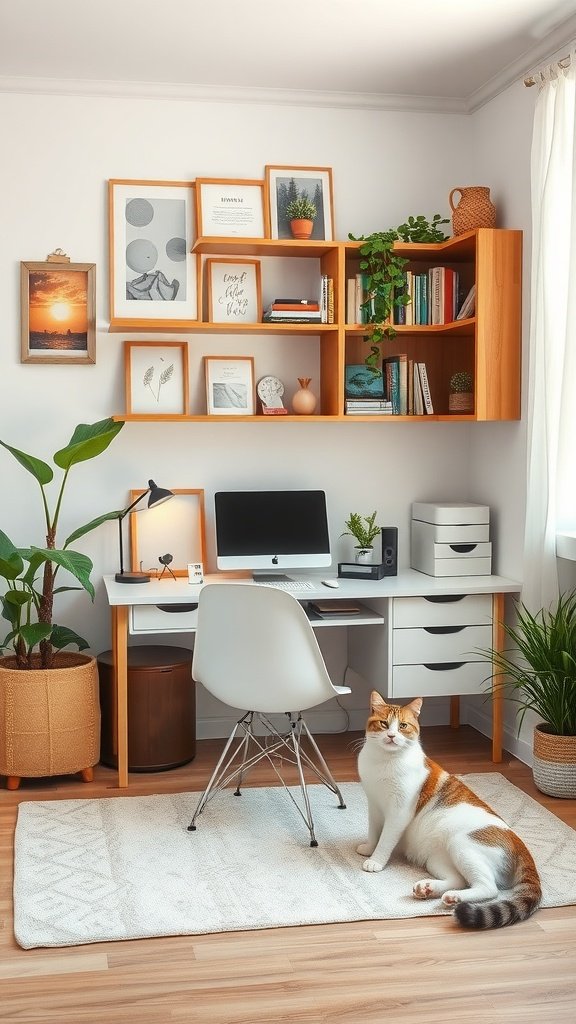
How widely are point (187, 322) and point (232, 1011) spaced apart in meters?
2.57

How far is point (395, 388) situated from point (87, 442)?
4.36ft

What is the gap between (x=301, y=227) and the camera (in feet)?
14.1

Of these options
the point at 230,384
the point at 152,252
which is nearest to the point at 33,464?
the point at 230,384

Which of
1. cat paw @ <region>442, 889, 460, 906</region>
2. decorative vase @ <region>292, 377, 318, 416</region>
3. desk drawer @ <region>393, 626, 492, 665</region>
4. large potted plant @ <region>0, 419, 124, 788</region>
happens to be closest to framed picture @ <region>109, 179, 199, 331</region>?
decorative vase @ <region>292, 377, 318, 416</region>

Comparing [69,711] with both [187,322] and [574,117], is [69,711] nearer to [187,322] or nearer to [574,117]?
[187,322]

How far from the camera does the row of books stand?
14.4 feet

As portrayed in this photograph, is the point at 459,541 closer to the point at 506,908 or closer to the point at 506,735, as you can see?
the point at 506,735

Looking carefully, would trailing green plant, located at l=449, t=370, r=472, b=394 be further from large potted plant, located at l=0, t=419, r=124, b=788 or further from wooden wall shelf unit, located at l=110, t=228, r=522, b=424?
large potted plant, located at l=0, t=419, r=124, b=788

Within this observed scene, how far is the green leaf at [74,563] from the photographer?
3627 millimetres

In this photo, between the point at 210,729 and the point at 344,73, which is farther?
the point at 210,729

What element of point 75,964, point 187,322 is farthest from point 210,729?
point 75,964

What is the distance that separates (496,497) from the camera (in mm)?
4445

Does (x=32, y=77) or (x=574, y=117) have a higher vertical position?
(x=32, y=77)

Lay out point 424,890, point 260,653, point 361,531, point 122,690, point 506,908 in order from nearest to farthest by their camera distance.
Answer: point 506,908 → point 424,890 → point 260,653 → point 122,690 → point 361,531
